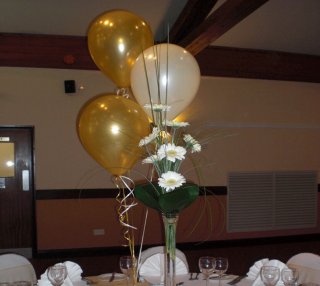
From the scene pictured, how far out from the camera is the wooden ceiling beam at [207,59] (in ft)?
16.7

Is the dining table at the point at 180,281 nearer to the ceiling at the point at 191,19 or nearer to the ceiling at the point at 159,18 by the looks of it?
the ceiling at the point at 191,19

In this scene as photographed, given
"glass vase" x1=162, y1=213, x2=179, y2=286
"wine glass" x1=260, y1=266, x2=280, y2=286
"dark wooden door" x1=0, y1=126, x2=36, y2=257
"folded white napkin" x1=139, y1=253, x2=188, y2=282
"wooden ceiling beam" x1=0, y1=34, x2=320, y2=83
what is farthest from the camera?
"dark wooden door" x1=0, y1=126, x2=36, y2=257

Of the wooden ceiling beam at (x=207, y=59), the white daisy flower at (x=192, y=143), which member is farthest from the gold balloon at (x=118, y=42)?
the wooden ceiling beam at (x=207, y=59)

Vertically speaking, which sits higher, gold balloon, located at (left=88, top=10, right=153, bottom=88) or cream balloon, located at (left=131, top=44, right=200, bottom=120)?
gold balloon, located at (left=88, top=10, right=153, bottom=88)

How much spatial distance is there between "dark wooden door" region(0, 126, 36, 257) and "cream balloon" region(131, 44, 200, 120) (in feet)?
10.7

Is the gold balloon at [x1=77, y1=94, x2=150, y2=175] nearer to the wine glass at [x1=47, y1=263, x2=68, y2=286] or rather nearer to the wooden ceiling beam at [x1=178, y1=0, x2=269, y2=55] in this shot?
the wine glass at [x1=47, y1=263, x2=68, y2=286]

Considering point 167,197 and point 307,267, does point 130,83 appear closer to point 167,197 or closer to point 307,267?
point 167,197

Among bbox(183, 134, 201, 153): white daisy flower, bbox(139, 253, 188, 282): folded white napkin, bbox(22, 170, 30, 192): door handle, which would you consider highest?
bbox(183, 134, 201, 153): white daisy flower

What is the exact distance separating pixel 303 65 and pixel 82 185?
3950 mm

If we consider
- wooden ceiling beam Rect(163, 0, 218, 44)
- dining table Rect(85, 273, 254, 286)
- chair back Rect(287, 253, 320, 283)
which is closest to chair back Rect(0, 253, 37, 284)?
dining table Rect(85, 273, 254, 286)

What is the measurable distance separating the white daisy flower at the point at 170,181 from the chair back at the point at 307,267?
1280mm

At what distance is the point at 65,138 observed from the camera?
5.38m

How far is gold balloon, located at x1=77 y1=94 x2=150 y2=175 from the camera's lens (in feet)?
7.94

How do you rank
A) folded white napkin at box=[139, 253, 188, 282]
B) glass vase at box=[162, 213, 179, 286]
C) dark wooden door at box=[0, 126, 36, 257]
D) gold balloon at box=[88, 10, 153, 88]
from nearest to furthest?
glass vase at box=[162, 213, 179, 286], folded white napkin at box=[139, 253, 188, 282], gold balloon at box=[88, 10, 153, 88], dark wooden door at box=[0, 126, 36, 257]
